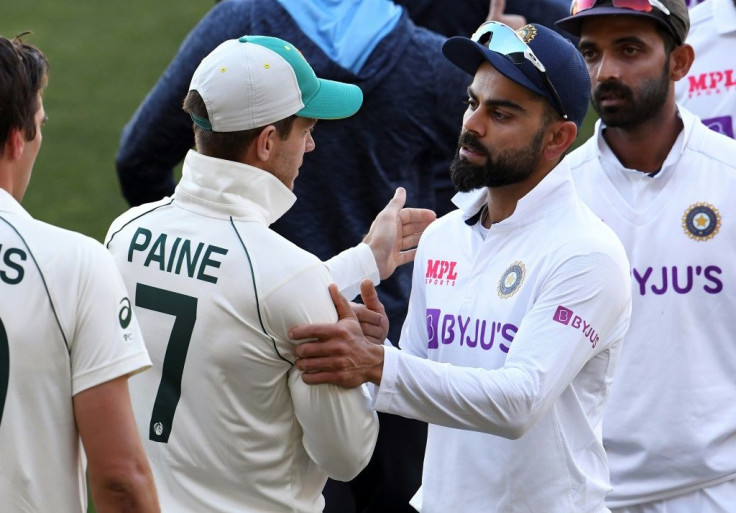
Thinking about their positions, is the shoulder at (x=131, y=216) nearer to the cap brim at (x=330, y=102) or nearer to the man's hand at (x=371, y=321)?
the cap brim at (x=330, y=102)

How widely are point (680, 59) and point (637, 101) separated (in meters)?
0.21

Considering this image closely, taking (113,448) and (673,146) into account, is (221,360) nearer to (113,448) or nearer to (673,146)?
(113,448)

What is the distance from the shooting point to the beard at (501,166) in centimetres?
320

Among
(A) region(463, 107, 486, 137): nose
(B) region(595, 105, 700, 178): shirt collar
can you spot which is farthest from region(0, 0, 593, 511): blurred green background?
Answer: (A) region(463, 107, 486, 137): nose

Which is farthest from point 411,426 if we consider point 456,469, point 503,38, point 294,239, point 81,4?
point 81,4

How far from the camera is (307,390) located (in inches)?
109

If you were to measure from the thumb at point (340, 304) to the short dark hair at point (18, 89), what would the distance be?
68 cm

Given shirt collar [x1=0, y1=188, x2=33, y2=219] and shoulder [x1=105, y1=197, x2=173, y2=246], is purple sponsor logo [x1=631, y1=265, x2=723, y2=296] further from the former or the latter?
shirt collar [x1=0, y1=188, x2=33, y2=219]

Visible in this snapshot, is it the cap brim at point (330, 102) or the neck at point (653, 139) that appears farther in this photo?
the neck at point (653, 139)

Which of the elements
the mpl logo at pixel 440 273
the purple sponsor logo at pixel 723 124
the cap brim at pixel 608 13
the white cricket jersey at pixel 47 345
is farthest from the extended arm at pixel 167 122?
the white cricket jersey at pixel 47 345

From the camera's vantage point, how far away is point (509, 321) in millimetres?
3086

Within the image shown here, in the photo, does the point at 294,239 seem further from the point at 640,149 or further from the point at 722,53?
the point at 722,53

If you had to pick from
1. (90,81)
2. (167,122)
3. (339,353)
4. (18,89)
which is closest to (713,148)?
(339,353)

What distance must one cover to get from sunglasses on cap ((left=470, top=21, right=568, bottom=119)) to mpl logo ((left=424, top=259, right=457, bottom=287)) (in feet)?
1.51
